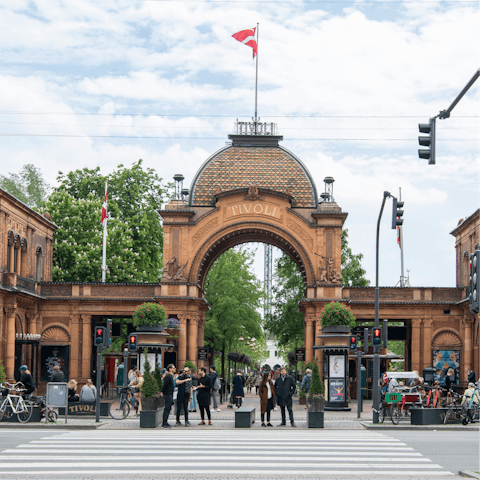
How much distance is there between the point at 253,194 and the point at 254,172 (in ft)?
9.00

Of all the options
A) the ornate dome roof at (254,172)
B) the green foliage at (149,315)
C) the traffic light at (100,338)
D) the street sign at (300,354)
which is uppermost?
the ornate dome roof at (254,172)

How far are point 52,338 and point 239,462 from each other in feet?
110

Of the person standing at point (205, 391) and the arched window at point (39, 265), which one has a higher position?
the arched window at point (39, 265)

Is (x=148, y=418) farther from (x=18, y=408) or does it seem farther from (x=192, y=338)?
(x=192, y=338)

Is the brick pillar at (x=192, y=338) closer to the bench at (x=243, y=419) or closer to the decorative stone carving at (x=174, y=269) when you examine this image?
the decorative stone carving at (x=174, y=269)

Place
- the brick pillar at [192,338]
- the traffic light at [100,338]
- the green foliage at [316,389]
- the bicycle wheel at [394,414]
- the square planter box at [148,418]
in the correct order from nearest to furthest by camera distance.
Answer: the square planter box at [148,418] → the green foliage at [316,389] → the traffic light at [100,338] → the bicycle wheel at [394,414] → the brick pillar at [192,338]

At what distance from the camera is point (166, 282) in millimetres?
46031

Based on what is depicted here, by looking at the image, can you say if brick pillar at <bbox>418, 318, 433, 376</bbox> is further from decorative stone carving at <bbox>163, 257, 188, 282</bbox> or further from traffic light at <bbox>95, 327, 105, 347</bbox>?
traffic light at <bbox>95, 327, 105, 347</bbox>

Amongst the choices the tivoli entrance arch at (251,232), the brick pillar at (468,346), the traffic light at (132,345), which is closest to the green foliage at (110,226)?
the tivoli entrance arch at (251,232)

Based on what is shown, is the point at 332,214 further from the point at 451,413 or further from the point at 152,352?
the point at 451,413

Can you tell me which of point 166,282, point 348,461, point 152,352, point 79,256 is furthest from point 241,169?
point 348,461

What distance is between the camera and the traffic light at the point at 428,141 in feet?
51.5

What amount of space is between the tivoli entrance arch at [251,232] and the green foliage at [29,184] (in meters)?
24.0

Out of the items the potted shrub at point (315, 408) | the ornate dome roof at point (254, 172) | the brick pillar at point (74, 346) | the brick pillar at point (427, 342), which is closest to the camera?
the potted shrub at point (315, 408)
